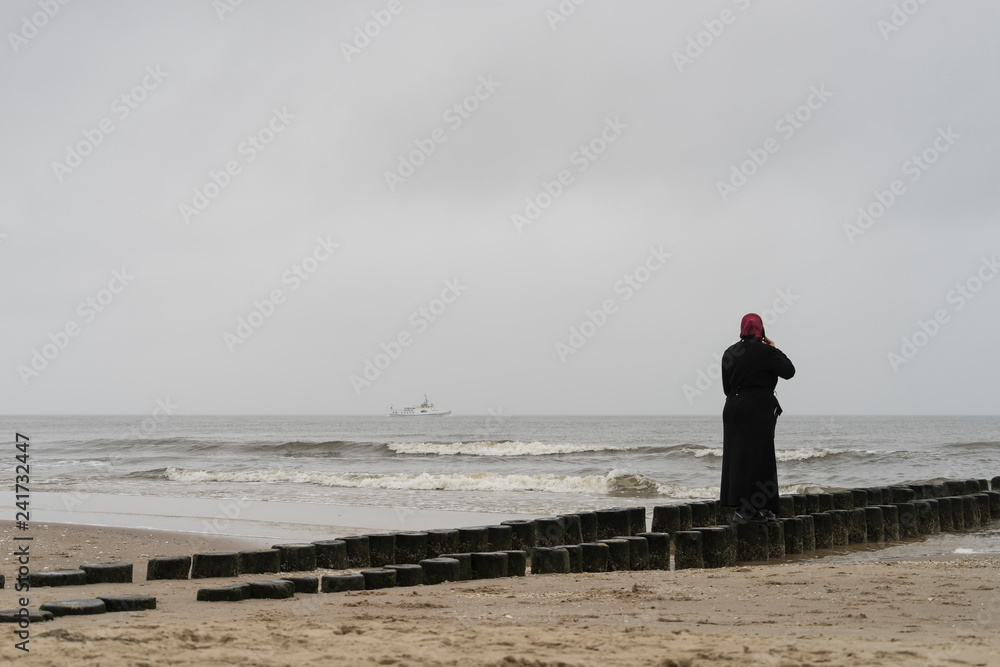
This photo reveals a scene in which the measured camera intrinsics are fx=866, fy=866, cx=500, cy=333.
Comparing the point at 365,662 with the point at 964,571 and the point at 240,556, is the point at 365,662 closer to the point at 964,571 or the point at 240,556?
the point at 240,556

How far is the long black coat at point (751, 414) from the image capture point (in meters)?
7.34

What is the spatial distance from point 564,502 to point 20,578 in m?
11.2

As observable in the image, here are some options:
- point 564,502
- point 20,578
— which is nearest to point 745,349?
point 20,578

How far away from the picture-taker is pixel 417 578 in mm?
6203

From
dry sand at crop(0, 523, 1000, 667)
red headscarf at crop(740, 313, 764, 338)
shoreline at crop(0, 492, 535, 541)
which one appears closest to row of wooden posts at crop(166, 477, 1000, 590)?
dry sand at crop(0, 523, 1000, 667)

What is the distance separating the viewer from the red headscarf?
736 cm

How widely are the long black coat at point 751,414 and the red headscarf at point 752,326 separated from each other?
0.17 feet

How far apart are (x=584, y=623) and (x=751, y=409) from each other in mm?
3355

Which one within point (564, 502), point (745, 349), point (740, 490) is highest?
point (745, 349)

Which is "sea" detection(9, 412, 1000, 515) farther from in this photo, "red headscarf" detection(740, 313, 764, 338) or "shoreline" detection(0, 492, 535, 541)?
"red headscarf" detection(740, 313, 764, 338)

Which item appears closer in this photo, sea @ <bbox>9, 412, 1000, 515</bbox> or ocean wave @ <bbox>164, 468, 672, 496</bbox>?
sea @ <bbox>9, 412, 1000, 515</bbox>

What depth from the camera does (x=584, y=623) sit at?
15.3 ft

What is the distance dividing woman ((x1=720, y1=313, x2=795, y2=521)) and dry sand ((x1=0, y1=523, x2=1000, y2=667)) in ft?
2.62

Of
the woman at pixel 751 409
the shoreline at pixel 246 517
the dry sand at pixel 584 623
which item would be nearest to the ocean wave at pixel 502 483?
the shoreline at pixel 246 517
